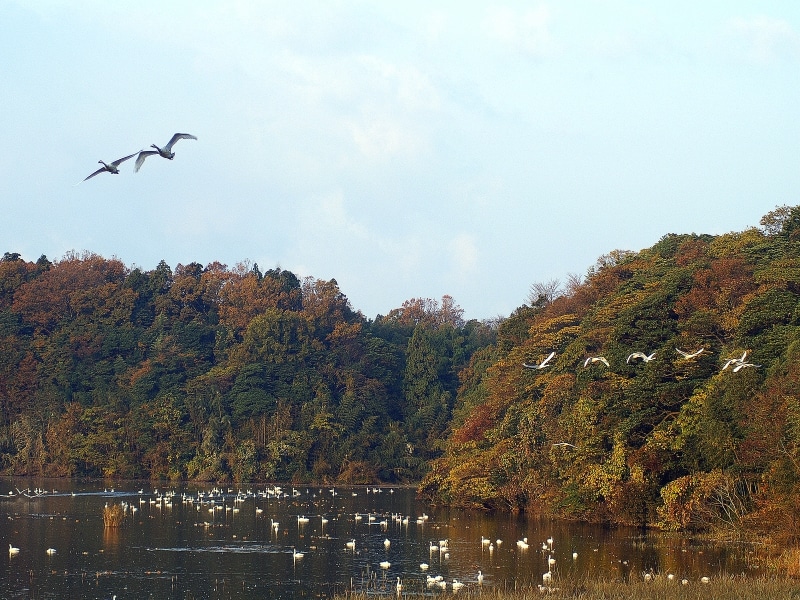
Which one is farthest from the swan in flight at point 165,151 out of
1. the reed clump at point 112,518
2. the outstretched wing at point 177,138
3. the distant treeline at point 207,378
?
the distant treeline at point 207,378

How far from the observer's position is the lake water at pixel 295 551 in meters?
27.0

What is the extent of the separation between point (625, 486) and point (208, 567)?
608 inches

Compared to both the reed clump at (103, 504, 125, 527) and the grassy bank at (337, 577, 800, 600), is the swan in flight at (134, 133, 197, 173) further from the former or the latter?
the reed clump at (103, 504, 125, 527)

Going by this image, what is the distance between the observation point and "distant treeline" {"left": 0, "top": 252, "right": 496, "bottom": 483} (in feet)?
231

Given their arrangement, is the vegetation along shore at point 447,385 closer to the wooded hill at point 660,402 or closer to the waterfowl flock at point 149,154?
the wooded hill at point 660,402

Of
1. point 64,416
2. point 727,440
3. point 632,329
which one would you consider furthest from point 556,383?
point 64,416

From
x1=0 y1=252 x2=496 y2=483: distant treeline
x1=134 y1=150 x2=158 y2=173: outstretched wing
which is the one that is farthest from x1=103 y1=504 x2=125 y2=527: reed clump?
x1=0 y1=252 x2=496 y2=483: distant treeline

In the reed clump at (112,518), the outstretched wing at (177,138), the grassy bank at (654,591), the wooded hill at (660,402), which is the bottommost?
the grassy bank at (654,591)

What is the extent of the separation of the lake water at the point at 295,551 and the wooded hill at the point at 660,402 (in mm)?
1604

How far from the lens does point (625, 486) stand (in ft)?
124

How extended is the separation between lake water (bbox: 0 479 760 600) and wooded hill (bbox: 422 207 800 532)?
160 centimetres

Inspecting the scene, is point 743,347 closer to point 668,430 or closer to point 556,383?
point 668,430

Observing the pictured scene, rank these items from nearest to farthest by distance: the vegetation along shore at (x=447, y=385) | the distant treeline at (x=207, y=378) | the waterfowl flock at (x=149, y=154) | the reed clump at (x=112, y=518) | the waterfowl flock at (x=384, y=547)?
the waterfowl flock at (x=149, y=154)
the waterfowl flock at (x=384, y=547)
the vegetation along shore at (x=447, y=385)
the reed clump at (x=112, y=518)
the distant treeline at (x=207, y=378)

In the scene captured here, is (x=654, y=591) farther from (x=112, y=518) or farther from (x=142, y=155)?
(x=112, y=518)
